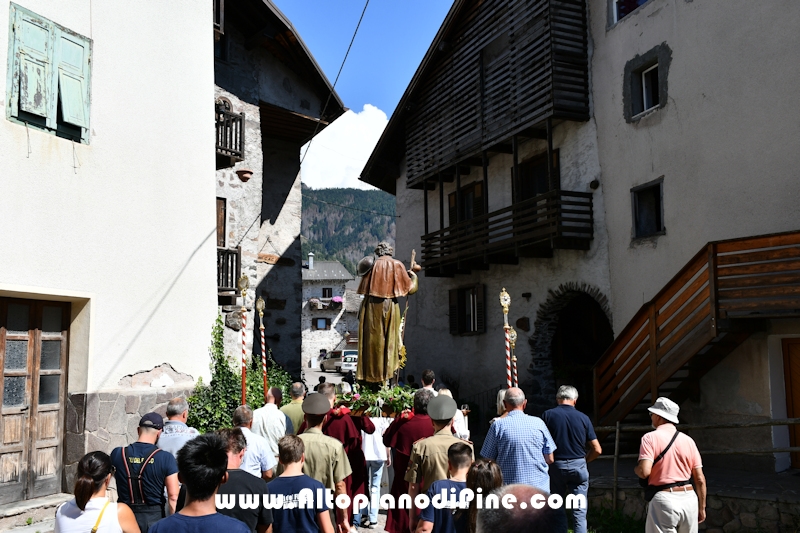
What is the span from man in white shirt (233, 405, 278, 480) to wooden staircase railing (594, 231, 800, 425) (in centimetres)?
667

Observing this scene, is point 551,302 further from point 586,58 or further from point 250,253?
point 250,253

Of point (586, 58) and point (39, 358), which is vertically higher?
point (586, 58)

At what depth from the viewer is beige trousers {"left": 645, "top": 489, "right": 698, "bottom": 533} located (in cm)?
566

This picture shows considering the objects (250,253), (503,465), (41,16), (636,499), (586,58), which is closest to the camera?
(503,465)

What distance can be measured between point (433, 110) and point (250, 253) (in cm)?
713

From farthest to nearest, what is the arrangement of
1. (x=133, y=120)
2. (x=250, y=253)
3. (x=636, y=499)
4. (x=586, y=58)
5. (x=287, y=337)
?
(x=287, y=337)
(x=250, y=253)
(x=586, y=58)
(x=133, y=120)
(x=636, y=499)

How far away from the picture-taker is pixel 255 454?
565 cm

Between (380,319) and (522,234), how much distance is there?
632 cm

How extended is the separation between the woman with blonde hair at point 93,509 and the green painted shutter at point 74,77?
606cm

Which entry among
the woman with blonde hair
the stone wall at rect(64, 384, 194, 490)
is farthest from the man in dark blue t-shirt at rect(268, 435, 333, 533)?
the stone wall at rect(64, 384, 194, 490)

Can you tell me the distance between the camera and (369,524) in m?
7.93

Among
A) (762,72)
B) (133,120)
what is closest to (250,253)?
(133,120)

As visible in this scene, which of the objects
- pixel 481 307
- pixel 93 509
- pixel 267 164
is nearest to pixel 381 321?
pixel 93 509

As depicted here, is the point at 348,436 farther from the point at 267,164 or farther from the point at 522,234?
the point at 267,164
